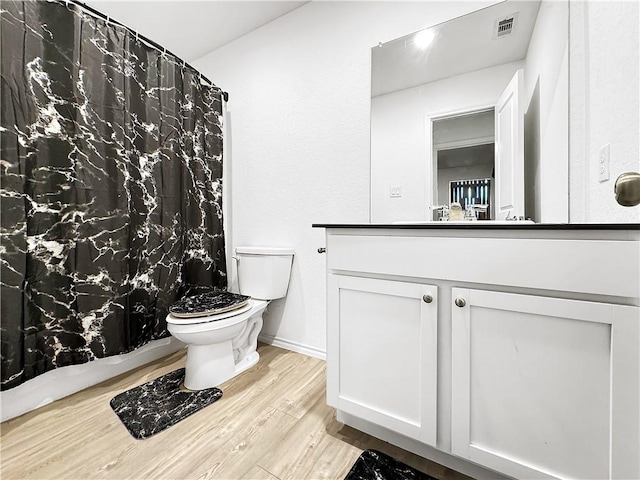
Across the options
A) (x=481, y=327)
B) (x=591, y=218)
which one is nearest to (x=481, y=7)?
(x=591, y=218)

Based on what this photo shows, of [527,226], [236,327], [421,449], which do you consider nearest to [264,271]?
[236,327]

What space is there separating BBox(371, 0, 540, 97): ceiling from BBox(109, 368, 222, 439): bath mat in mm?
1921

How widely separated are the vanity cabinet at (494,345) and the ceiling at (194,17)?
1.77 meters

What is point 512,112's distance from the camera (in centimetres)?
135

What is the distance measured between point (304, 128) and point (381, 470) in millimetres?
1872

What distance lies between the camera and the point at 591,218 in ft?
3.41

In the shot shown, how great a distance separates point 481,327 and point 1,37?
2195 mm

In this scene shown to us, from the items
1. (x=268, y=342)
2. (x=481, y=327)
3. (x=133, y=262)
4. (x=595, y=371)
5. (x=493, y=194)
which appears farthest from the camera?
(x=268, y=342)

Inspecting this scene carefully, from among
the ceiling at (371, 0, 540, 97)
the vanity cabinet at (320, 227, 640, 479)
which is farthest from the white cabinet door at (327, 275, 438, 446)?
the ceiling at (371, 0, 540, 97)

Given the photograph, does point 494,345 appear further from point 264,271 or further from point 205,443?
point 264,271

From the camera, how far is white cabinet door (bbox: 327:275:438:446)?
994mm

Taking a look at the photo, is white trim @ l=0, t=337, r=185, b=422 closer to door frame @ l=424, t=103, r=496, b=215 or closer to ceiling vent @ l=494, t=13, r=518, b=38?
door frame @ l=424, t=103, r=496, b=215

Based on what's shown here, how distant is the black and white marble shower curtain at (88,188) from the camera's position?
127 cm

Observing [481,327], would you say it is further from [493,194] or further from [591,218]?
[493,194]
